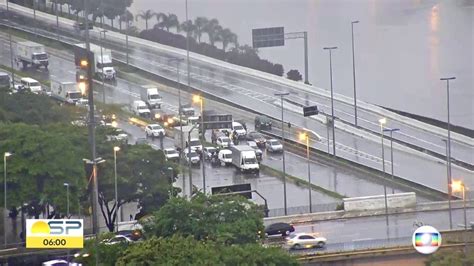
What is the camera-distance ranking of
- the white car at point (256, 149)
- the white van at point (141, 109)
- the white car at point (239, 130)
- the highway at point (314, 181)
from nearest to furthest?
1. the highway at point (314, 181)
2. the white car at point (256, 149)
3. the white car at point (239, 130)
4. the white van at point (141, 109)

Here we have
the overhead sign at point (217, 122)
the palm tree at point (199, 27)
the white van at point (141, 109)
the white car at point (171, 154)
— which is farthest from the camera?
the palm tree at point (199, 27)

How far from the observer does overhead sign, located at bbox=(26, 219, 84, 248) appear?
11094 millimetres

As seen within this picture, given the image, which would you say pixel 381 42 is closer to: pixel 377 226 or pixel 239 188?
pixel 239 188

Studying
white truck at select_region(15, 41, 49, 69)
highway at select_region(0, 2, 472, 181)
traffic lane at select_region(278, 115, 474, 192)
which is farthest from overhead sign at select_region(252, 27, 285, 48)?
traffic lane at select_region(278, 115, 474, 192)

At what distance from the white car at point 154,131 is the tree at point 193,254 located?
9943mm

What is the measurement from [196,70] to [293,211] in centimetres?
1235

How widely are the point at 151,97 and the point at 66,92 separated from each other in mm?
1645

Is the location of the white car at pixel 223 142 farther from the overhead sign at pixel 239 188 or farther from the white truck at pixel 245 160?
the overhead sign at pixel 239 188

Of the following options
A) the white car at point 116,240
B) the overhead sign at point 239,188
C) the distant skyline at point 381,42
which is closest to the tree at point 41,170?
the overhead sign at point 239,188

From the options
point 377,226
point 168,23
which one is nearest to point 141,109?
point 377,226

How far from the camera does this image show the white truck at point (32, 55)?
87.6 ft

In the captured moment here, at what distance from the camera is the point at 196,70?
94.3 ft

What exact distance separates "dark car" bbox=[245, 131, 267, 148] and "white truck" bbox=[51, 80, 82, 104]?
338cm

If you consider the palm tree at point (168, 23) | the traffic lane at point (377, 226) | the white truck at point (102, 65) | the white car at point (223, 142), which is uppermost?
the palm tree at point (168, 23)
